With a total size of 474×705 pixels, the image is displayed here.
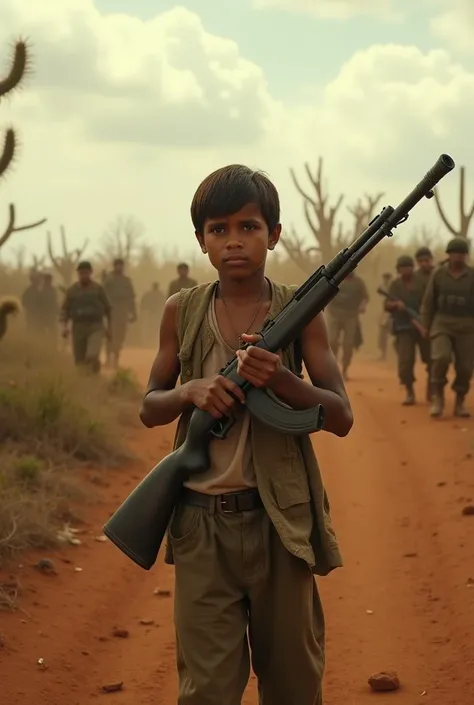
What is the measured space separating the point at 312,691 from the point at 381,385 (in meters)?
15.6

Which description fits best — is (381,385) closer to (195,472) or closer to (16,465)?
(16,465)

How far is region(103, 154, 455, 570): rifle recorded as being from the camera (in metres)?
3.11

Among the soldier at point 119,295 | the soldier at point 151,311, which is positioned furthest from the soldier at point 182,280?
the soldier at point 151,311

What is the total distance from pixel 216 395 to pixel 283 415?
0.64ft

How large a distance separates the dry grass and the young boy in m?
2.90

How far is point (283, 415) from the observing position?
9.89 feet

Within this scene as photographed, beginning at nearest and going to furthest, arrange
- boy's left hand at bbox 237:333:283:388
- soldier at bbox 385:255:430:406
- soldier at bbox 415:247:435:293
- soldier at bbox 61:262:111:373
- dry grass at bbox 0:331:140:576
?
1. boy's left hand at bbox 237:333:283:388
2. dry grass at bbox 0:331:140:576
3. soldier at bbox 385:255:430:406
4. soldier at bbox 415:247:435:293
5. soldier at bbox 61:262:111:373

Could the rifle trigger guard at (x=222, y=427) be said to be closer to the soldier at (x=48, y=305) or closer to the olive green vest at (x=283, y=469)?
the olive green vest at (x=283, y=469)

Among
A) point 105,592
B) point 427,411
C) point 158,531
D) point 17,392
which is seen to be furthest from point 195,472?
point 427,411

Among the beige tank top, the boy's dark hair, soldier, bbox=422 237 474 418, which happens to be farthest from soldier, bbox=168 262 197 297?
the beige tank top

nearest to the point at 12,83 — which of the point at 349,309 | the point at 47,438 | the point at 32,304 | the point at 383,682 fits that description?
the point at 47,438

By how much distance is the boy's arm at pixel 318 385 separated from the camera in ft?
10.1

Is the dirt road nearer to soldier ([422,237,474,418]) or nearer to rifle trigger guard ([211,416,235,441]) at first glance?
rifle trigger guard ([211,416,235,441])

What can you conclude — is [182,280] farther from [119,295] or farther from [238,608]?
[238,608]
